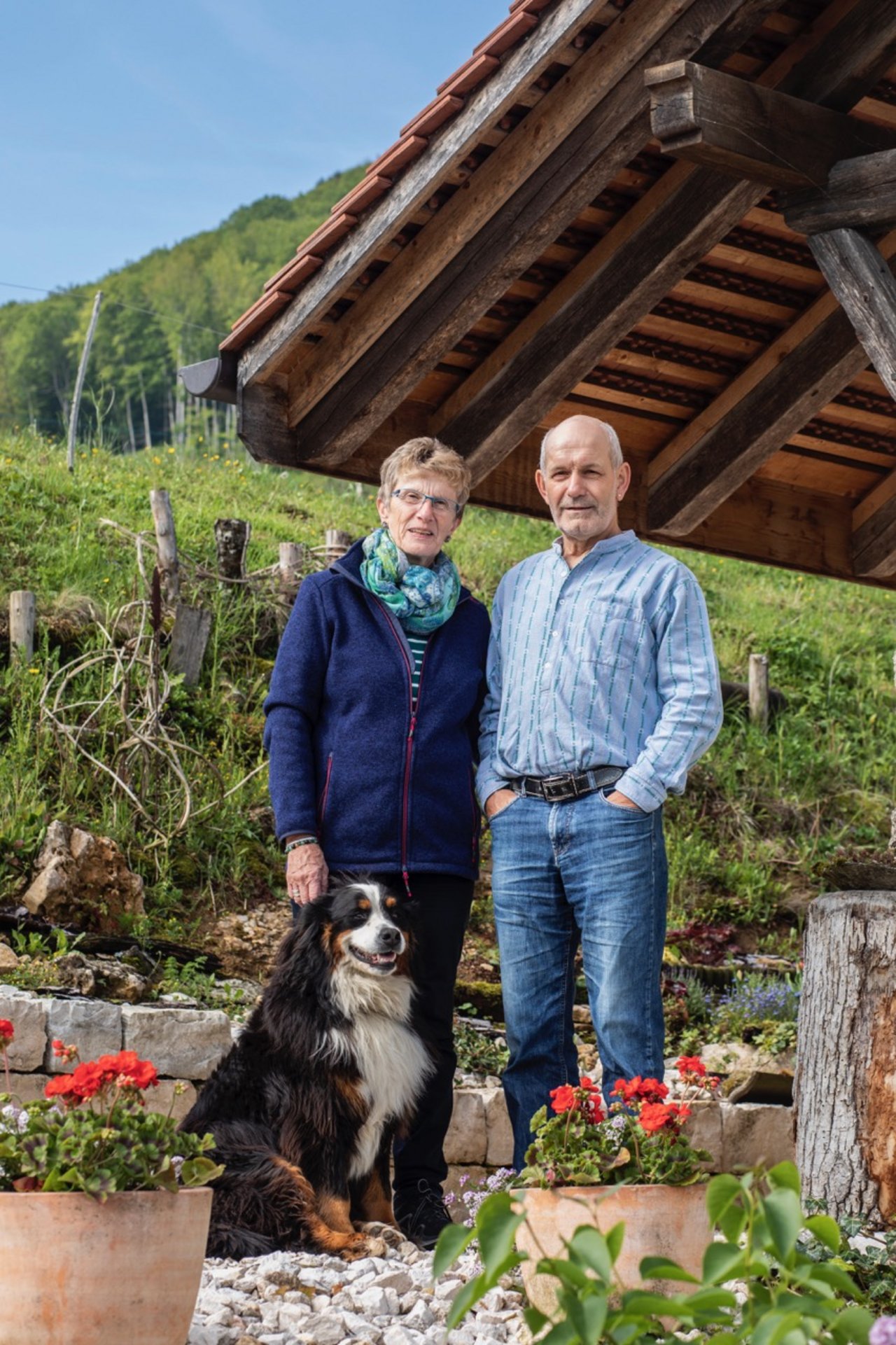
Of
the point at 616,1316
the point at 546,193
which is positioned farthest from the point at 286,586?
the point at 616,1316

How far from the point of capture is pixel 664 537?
19.0 ft

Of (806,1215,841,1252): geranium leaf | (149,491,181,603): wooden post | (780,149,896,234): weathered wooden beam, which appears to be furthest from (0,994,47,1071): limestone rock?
(149,491,181,603): wooden post

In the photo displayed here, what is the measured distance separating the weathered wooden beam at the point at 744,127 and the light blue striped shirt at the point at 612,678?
115 centimetres

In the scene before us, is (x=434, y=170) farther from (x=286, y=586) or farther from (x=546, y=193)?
(x=286, y=586)

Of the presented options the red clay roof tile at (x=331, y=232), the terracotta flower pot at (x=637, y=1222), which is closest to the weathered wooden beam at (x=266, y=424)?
the red clay roof tile at (x=331, y=232)

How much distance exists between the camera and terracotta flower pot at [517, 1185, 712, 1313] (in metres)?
2.55

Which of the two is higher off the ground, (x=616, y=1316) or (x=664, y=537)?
(x=664, y=537)

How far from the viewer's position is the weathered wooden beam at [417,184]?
3.91 meters

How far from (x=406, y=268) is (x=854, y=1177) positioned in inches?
113

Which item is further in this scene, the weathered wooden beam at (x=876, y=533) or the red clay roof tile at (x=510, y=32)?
the weathered wooden beam at (x=876, y=533)

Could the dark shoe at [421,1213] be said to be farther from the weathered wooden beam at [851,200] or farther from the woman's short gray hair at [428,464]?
the weathered wooden beam at [851,200]

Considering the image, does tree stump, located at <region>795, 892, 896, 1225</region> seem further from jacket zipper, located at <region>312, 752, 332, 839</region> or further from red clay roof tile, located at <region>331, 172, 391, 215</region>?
red clay roof tile, located at <region>331, 172, 391, 215</region>

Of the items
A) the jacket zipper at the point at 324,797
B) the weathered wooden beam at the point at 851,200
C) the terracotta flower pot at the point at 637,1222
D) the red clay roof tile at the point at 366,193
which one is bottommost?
the terracotta flower pot at the point at 637,1222

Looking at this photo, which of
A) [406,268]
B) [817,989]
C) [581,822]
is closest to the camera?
[581,822]
